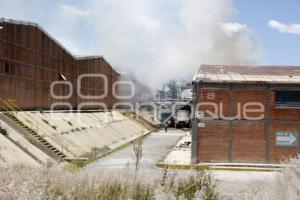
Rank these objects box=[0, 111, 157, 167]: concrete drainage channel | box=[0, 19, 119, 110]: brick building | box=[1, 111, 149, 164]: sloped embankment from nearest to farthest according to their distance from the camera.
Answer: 1. box=[0, 111, 157, 167]: concrete drainage channel
2. box=[1, 111, 149, 164]: sloped embankment
3. box=[0, 19, 119, 110]: brick building

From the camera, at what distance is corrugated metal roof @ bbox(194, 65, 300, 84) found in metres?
25.9

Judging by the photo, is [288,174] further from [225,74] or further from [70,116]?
[70,116]

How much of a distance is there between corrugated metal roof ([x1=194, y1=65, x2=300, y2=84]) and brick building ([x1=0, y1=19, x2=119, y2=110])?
12.4 meters

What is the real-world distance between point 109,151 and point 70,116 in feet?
24.7

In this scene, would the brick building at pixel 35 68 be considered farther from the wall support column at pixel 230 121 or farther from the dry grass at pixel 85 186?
the dry grass at pixel 85 186

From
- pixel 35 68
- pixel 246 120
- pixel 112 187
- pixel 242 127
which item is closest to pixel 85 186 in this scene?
pixel 112 187

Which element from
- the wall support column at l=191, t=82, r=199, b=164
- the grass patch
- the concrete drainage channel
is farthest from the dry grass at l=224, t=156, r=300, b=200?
the grass patch

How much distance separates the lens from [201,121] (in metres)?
25.9

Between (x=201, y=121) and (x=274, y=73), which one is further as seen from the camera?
(x=274, y=73)

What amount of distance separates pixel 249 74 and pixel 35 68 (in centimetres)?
1620

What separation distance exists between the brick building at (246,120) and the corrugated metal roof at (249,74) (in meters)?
0.11

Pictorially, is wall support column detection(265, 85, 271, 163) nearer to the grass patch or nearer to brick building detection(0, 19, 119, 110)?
the grass patch

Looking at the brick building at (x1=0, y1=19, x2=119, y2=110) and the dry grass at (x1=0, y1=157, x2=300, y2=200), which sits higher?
the brick building at (x1=0, y1=19, x2=119, y2=110)

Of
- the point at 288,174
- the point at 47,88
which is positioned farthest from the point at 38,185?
the point at 47,88
